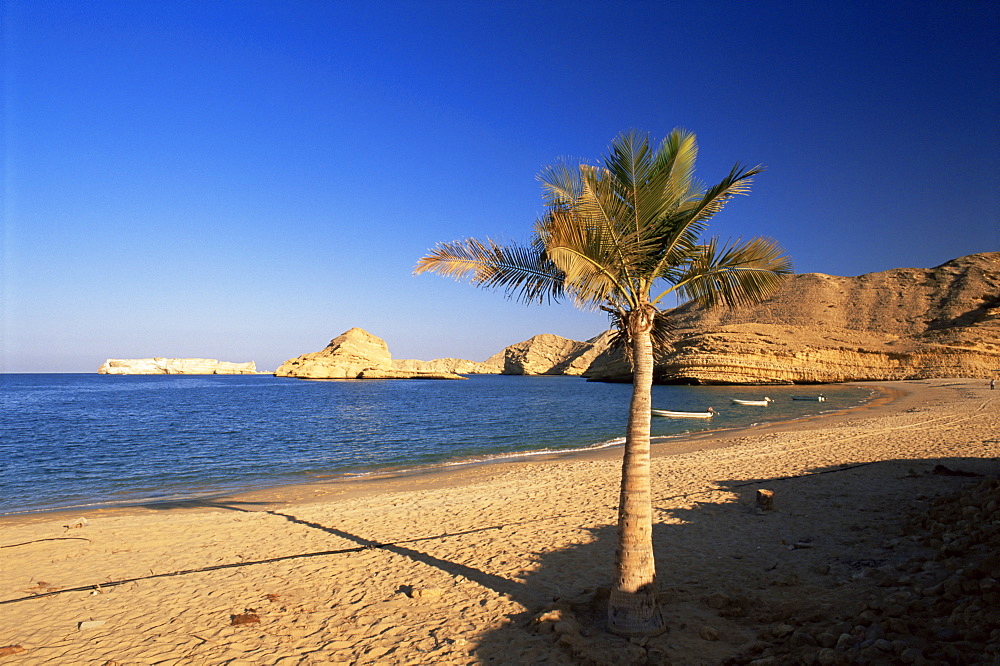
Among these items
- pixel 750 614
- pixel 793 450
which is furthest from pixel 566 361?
pixel 750 614

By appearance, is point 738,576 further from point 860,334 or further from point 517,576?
point 860,334

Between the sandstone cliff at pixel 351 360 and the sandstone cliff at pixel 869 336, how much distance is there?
79226mm

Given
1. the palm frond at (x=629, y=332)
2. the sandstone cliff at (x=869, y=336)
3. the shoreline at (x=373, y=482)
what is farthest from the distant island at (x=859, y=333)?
the palm frond at (x=629, y=332)

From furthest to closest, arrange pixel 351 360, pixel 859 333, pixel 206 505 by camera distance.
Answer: pixel 351 360
pixel 859 333
pixel 206 505

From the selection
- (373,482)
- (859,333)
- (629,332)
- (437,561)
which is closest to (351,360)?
(859,333)

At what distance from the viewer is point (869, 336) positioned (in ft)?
237

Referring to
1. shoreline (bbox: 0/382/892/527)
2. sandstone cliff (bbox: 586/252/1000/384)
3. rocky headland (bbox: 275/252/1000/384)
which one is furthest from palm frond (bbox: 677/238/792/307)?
rocky headland (bbox: 275/252/1000/384)

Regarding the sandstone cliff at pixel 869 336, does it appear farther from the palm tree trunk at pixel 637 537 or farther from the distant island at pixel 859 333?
the palm tree trunk at pixel 637 537

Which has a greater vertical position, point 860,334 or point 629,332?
point 860,334

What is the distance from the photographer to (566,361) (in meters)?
197

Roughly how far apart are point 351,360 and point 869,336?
107476 mm

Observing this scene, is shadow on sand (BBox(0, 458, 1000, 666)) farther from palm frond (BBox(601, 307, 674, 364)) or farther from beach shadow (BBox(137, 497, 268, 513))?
beach shadow (BBox(137, 497, 268, 513))

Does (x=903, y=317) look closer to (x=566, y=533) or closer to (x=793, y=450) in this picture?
(x=793, y=450)

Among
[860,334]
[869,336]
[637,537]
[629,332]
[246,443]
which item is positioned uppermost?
[860,334]
